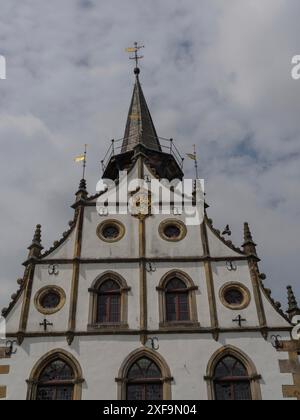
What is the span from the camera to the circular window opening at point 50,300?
17.7m

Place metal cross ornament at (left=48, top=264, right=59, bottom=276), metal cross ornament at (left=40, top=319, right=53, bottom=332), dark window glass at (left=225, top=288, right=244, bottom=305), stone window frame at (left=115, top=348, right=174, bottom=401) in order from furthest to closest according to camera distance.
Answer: metal cross ornament at (left=48, top=264, right=59, bottom=276), dark window glass at (left=225, top=288, right=244, bottom=305), metal cross ornament at (left=40, top=319, right=53, bottom=332), stone window frame at (left=115, top=348, right=174, bottom=401)

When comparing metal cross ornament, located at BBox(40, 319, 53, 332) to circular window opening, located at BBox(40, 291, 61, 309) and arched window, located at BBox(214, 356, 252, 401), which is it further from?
arched window, located at BBox(214, 356, 252, 401)

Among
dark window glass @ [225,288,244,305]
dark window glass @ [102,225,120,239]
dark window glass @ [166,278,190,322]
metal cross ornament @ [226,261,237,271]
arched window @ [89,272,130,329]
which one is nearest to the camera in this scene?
arched window @ [89,272,130,329]

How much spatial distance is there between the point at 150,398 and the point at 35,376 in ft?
12.6

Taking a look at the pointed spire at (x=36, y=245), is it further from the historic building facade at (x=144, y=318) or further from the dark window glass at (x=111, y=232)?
the dark window glass at (x=111, y=232)

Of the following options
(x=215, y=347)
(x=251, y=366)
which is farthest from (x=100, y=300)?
(x=251, y=366)

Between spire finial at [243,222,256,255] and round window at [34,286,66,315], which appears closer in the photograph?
round window at [34,286,66,315]

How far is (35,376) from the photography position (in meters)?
16.1

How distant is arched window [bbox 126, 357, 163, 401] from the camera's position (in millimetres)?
15977

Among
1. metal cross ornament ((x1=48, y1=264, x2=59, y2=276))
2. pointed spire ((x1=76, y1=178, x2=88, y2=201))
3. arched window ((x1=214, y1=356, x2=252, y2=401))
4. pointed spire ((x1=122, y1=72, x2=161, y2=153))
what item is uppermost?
pointed spire ((x1=122, y1=72, x2=161, y2=153))

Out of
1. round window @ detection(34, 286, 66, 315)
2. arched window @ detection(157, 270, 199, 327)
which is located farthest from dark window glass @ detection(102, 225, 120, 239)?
round window @ detection(34, 286, 66, 315)

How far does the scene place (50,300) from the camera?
17812 mm

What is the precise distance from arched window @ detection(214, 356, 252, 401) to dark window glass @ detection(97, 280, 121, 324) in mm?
3946
